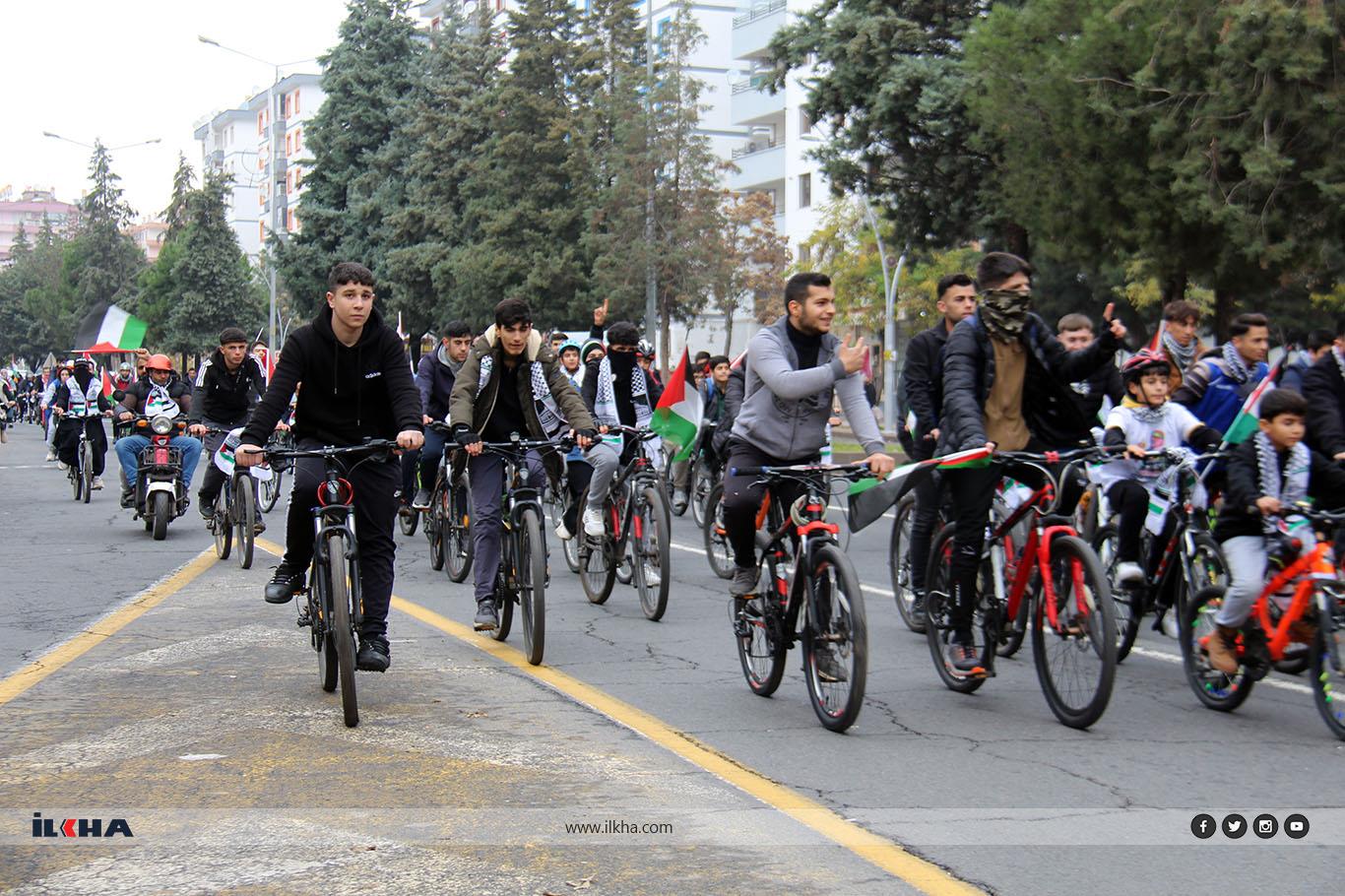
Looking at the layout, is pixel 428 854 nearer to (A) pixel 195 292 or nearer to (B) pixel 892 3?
(B) pixel 892 3

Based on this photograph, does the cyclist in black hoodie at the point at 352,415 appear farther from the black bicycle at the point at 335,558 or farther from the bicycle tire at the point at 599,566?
the bicycle tire at the point at 599,566

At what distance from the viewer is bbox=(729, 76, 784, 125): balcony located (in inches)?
2522

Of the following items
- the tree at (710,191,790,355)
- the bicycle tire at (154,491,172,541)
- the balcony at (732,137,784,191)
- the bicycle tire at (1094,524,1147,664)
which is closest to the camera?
the bicycle tire at (1094,524,1147,664)

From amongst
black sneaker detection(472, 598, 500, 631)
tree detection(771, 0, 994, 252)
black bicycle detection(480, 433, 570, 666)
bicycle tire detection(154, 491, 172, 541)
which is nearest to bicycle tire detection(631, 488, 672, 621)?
black bicycle detection(480, 433, 570, 666)

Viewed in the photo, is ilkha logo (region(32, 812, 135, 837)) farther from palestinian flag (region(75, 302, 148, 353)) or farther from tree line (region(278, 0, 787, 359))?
tree line (region(278, 0, 787, 359))

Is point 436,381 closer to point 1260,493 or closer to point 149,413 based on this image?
point 149,413

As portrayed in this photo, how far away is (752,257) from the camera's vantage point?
5294 centimetres

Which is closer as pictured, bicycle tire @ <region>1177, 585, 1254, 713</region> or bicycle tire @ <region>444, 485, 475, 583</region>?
bicycle tire @ <region>1177, 585, 1254, 713</region>

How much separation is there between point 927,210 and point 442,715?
21.6 m

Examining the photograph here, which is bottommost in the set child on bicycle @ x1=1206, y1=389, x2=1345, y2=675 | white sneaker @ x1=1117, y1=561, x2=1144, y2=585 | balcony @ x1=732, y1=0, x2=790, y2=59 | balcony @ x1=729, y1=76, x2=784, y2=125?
white sneaker @ x1=1117, y1=561, x2=1144, y2=585

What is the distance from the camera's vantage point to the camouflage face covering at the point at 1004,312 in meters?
7.32

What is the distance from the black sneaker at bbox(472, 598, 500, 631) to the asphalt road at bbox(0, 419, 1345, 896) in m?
0.12

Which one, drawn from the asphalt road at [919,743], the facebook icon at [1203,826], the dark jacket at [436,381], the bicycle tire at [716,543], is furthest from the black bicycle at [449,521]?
the facebook icon at [1203,826]

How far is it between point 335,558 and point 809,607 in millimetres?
1954
